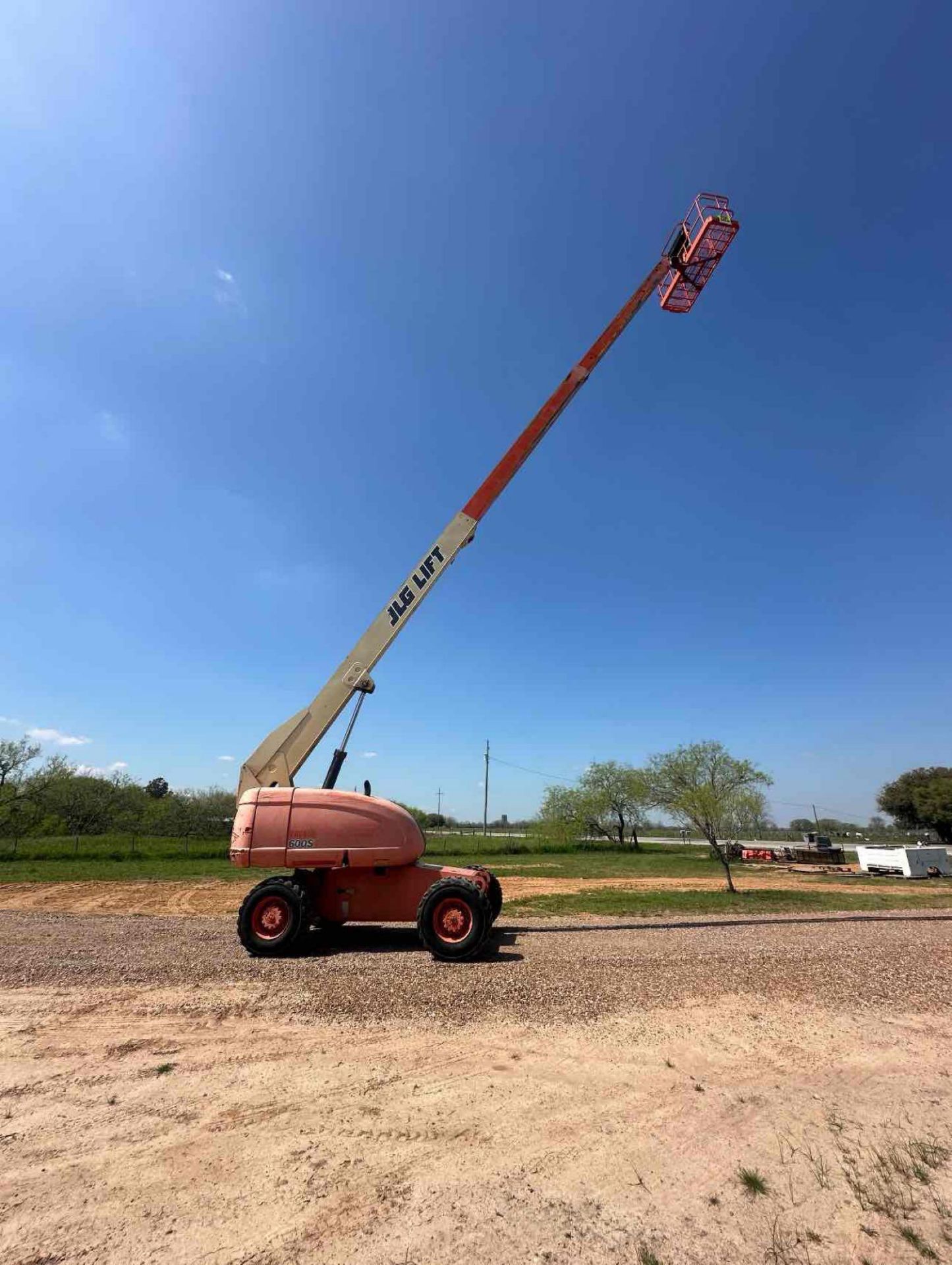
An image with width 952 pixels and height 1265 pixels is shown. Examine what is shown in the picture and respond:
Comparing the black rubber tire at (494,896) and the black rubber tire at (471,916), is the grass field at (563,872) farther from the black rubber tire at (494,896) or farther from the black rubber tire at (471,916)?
the black rubber tire at (471,916)

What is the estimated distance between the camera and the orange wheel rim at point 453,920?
371 inches

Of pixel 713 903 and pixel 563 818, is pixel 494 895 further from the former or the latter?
pixel 563 818

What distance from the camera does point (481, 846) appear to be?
2032 inches

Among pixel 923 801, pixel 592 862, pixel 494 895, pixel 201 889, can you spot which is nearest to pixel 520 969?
pixel 494 895

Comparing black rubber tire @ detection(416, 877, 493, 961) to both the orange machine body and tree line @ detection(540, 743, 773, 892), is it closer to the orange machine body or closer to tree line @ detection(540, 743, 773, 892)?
the orange machine body

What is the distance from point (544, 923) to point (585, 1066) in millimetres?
8649

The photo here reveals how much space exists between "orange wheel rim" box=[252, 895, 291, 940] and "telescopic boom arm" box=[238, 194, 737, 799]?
215 centimetres

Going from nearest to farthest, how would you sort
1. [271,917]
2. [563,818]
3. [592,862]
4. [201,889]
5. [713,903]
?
[271,917] → [713,903] → [201,889] → [592,862] → [563,818]

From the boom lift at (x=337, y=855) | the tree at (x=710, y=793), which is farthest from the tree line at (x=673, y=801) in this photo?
the boom lift at (x=337, y=855)

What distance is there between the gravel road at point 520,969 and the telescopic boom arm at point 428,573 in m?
3.25

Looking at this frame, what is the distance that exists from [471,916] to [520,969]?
Result: 1.15 meters

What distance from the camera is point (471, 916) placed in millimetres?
9406

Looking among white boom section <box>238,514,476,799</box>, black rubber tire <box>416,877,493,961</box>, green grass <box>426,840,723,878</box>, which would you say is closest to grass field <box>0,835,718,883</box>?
green grass <box>426,840,723,878</box>

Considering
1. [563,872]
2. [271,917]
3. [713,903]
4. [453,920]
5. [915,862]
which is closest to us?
[453,920]
